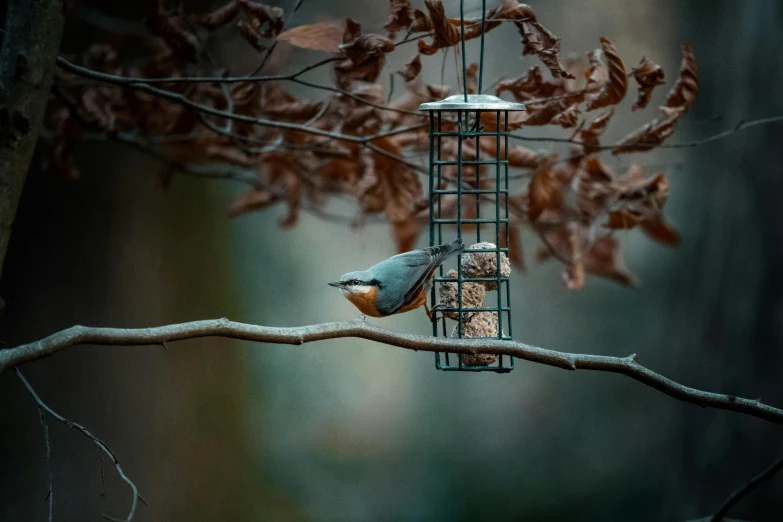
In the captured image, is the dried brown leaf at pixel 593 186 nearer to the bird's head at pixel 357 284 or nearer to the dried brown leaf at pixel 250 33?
the bird's head at pixel 357 284

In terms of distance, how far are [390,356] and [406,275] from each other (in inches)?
223

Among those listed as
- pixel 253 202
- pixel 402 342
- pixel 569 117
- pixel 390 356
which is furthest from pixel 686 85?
pixel 390 356

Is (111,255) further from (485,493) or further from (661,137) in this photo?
(485,493)

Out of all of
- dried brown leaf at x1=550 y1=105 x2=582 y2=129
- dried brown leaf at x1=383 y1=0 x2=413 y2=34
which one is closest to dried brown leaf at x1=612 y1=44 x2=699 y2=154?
dried brown leaf at x1=550 y1=105 x2=582 y2=129

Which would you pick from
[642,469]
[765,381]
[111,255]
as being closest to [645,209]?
[765,381]

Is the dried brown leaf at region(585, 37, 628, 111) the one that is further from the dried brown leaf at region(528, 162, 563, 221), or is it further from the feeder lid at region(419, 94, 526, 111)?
the dried brown leaf at region(528, 162, 563, 221)

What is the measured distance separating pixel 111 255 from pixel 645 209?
4.08m

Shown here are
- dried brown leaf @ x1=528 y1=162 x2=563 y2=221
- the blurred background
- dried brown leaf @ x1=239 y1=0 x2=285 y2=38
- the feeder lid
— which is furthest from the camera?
the blurred background

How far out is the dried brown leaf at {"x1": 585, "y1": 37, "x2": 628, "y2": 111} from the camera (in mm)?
2770

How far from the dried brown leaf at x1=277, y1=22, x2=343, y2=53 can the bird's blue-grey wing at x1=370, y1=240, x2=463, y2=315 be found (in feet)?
2.98

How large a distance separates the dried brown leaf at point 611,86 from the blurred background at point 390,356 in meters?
0.48

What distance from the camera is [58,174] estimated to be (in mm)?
3963

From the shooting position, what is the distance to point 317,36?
9.05 ft

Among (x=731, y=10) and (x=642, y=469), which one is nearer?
(x=731, y=10)
